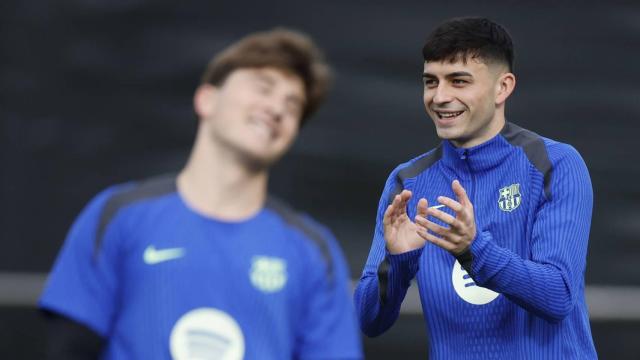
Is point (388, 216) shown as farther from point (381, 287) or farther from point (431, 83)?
point (431, 83)

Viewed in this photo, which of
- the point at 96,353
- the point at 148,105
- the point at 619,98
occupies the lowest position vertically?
the point at 96,353

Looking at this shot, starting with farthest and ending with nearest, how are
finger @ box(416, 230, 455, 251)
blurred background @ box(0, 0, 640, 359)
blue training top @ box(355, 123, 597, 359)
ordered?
blurred background @ box(0, 0, 640, 359), blue training top @ box(355, 123, 597, 359), finger @ box(416, 230, 455, 251)

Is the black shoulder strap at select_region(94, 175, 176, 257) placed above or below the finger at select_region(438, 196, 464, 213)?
below

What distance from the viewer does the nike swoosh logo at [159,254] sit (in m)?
2.22

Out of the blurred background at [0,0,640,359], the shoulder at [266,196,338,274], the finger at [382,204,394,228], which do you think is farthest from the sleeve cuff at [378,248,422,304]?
the blurred background at [0,0,640,359]

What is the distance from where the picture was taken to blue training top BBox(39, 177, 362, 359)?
2207 millimetres

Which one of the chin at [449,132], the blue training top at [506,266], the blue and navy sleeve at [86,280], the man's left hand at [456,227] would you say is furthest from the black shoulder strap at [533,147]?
the blue and navy sleeve at [86,280]

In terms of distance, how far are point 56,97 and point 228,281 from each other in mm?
2821

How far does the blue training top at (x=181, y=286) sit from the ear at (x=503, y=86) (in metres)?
1.28

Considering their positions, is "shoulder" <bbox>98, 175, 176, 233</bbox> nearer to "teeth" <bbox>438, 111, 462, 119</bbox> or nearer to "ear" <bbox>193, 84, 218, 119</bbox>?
"ear" <bbox>193, 84, 218, 119</bbox>

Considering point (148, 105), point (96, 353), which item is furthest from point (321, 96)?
point (148, 105)

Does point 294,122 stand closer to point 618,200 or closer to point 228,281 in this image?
point 228,281

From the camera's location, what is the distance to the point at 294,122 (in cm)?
234

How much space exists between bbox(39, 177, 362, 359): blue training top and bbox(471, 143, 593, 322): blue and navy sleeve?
817 millimetres
